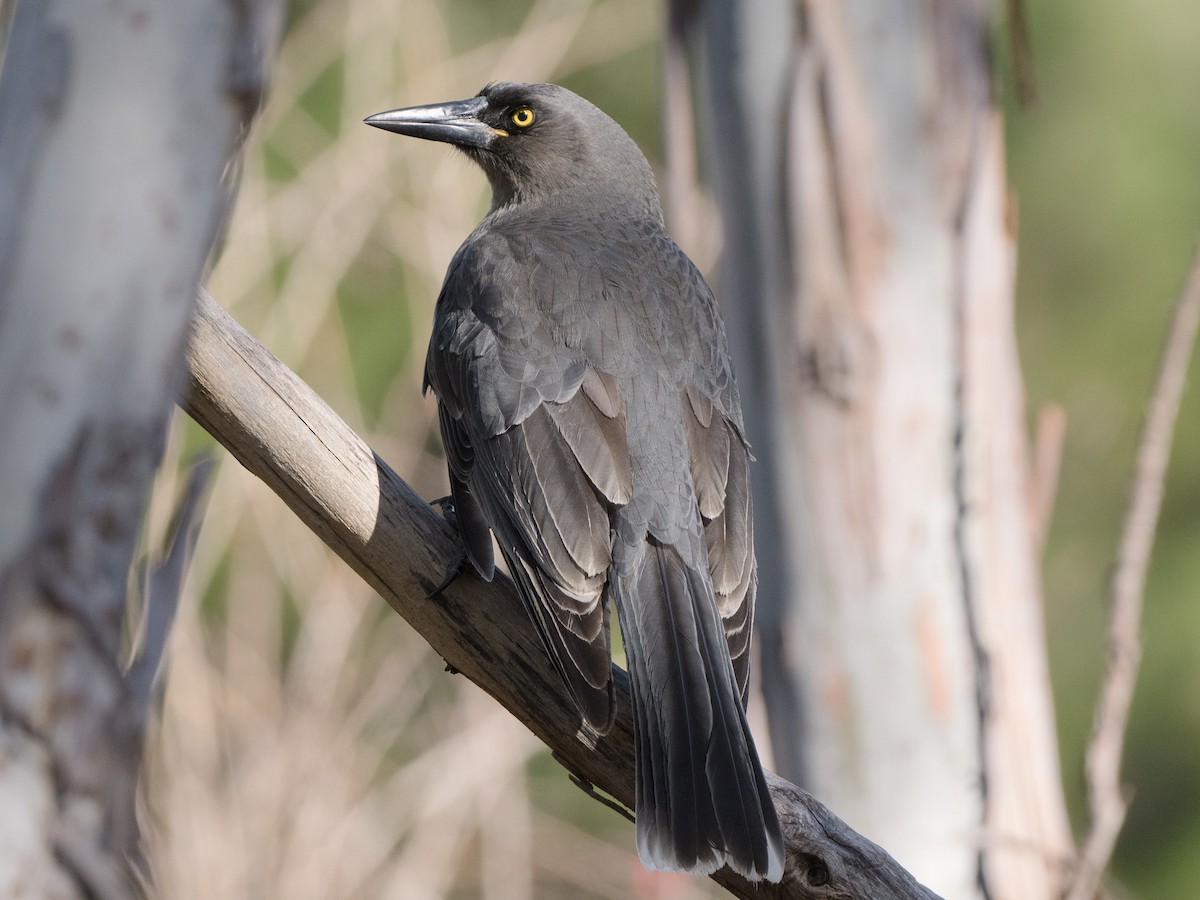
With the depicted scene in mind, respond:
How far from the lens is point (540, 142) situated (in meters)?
4.27

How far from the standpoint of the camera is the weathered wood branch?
259 cm

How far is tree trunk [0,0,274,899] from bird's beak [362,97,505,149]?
266 cm

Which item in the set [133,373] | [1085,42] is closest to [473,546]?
[133,373]

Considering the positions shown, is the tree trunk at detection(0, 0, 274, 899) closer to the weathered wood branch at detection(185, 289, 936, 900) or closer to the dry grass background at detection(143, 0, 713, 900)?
the weathered wood branch at detection(185, 289, 936, 900)

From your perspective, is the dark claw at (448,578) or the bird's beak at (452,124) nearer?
the dark claw at (448,578)

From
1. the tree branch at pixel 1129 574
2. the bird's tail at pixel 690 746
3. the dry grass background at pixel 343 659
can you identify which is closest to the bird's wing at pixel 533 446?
the bird's tail at pixel 690 746

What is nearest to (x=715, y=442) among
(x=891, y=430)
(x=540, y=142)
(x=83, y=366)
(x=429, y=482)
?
(x=891, y=430)

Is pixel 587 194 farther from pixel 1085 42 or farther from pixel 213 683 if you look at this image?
pixel 1085 42

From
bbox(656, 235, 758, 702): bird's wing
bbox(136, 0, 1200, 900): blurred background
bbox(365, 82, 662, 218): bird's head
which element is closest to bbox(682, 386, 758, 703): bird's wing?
bbox(656, 235, 758, 702): bird's wing

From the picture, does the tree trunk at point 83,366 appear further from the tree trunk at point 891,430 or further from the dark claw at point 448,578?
the tree trunk at point 891,430

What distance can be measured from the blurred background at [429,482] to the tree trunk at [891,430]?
522mm

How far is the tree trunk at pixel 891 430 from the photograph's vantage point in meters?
3.87

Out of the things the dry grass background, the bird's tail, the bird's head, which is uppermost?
the bird's head

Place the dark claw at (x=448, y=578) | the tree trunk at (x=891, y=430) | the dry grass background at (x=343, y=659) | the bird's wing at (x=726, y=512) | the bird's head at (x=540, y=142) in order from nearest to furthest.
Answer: the dark claw at (x=448, y=578) → the bird's wing at (x=726, y=512) → the tree trunk at (x=891, y=430) → the bird's head at (x=540, y=142) → the dry grass background at (x=343, y=659)
